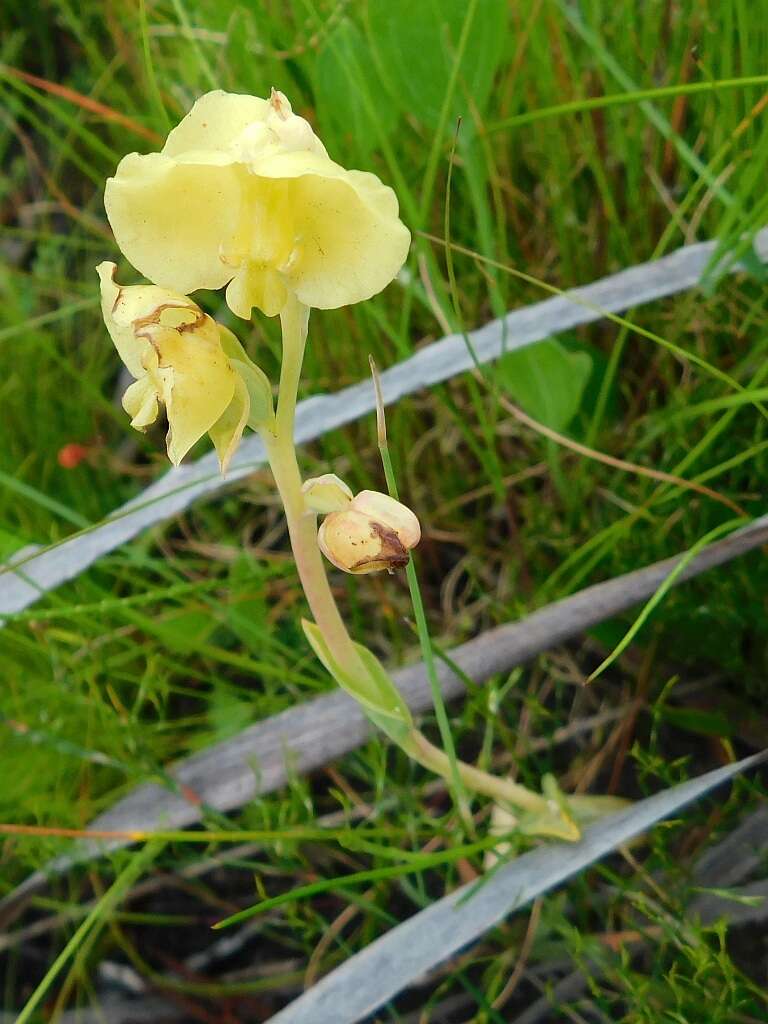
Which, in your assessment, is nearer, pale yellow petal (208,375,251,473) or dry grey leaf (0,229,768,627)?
pale yellow petal (208,375,251,473)

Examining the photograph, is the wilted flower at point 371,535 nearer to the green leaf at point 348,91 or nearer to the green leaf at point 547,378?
the green leaf at point 547,378

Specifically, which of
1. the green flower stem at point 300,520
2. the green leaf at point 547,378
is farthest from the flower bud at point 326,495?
the green leaf at point 547,378

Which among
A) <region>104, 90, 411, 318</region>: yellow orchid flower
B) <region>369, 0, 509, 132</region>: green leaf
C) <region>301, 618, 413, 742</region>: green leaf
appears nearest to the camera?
<region>104, 90, 411, 318</region>: yellow orchid flower

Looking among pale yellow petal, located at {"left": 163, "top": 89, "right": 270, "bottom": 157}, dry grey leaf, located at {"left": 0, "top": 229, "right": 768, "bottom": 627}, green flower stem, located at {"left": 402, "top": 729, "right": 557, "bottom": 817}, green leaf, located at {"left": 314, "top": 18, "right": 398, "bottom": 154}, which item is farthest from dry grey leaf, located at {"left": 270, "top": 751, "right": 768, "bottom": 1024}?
green leaf, located at {"left": 314, "top": 18, "right": 398, "bottom": 154}

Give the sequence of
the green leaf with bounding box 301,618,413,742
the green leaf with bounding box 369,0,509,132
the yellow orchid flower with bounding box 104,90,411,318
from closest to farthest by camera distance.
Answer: the yellow orchid flower with bounding box 104,90,411,318
the green leaf with bounding box 301,618,413,742
the green leaf with bounding box 369,0,509,132

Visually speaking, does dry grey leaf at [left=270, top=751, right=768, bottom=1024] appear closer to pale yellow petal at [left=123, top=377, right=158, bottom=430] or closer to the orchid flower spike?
the orchid flower spike

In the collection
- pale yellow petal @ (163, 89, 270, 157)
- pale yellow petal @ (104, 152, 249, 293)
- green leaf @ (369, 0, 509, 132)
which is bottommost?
green leaf @ (369, 0, 509, 132)

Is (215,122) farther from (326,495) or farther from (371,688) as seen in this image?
(371,688)

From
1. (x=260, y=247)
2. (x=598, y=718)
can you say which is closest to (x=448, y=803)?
(x=598, y=718)
